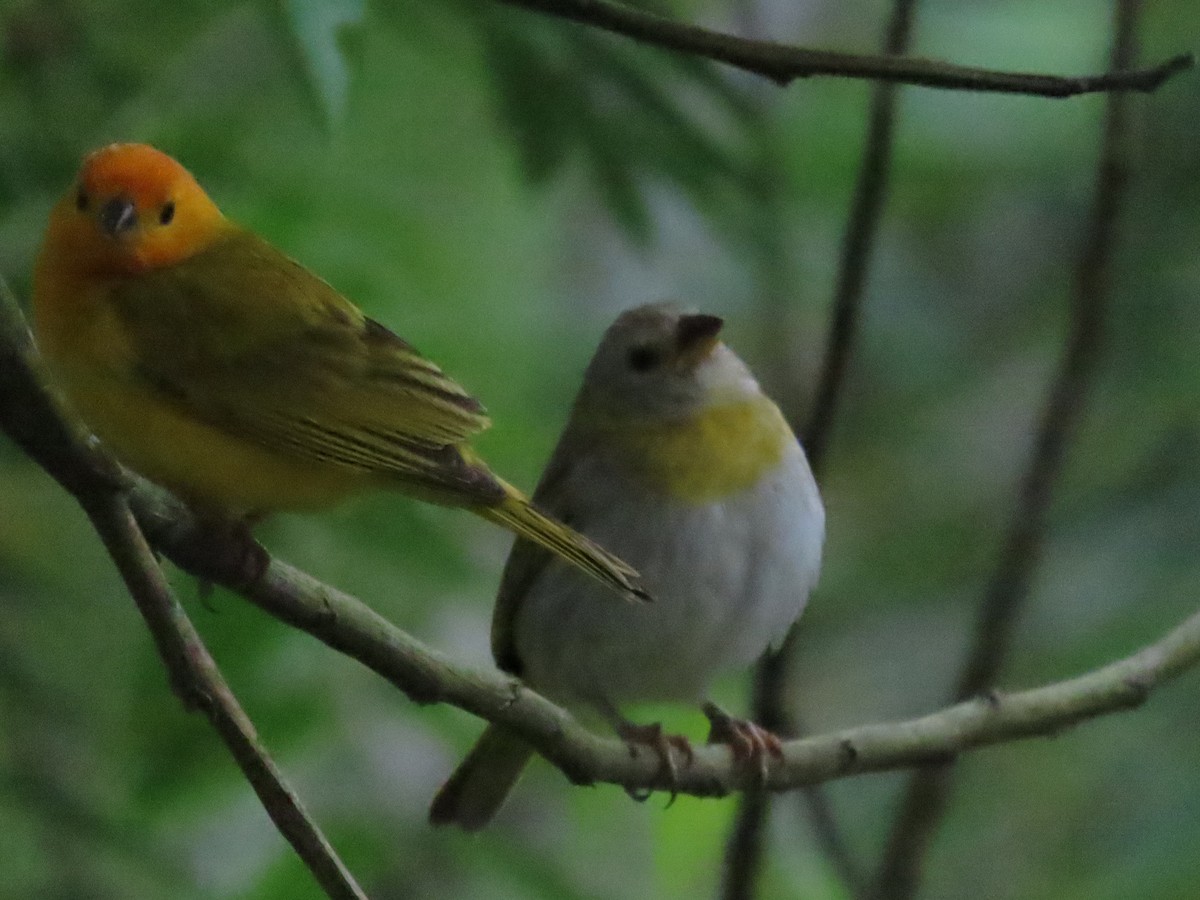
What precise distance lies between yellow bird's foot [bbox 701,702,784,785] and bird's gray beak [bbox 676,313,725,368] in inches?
30.2

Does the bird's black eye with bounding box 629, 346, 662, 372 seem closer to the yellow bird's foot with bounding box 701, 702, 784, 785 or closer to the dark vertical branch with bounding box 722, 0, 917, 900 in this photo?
the dark vertical branch with bounding box 722, 0, 917, 900

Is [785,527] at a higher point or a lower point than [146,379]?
lower

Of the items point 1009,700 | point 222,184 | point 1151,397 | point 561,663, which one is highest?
point 222,184

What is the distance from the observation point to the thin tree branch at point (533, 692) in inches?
64.9

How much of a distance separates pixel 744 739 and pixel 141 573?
76.5 inches

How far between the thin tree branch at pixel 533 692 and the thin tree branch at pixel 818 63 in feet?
2.29

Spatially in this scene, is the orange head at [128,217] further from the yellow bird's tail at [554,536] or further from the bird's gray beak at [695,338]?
the bird's gray beak at [695,338]

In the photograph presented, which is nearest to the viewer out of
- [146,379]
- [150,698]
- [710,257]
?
[146,379]

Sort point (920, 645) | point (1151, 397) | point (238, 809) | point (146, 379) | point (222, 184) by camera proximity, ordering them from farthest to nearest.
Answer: point (920, 645) < point (1151, 397) < point (238, 809) < point (222, 184) < point (146, 379)

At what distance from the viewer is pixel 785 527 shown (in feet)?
11.9

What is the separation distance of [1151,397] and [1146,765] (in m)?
0.95

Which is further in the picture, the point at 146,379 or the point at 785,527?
the point at 785,527

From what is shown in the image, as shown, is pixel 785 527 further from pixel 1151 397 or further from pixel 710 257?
pixel 710 257

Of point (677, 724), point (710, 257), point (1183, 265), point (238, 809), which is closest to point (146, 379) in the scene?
point (238, 809)
